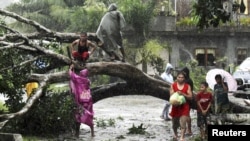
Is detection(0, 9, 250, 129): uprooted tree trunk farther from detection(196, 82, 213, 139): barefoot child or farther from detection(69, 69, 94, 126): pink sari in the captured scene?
detection(196, 82, 213, 139): barefoot child

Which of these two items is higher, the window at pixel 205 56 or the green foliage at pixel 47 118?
the green foliage at pixel 47 118

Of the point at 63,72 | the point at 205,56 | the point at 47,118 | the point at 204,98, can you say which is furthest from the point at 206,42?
the point at 47,118

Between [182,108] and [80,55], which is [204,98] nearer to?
[182,108]

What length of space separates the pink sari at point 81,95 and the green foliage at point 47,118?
167mm

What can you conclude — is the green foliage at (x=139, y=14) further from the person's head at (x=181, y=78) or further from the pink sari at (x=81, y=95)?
the person's head at (x=181, y=78)

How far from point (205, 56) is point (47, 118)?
23.3m

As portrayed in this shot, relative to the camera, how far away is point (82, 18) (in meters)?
29.4

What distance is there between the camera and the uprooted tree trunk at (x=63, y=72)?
36.8 ft

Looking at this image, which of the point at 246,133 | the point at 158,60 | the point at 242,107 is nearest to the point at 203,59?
the point at 158,60

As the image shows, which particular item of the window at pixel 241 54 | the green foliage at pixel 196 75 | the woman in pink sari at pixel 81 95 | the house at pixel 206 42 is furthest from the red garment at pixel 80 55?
the window at pixel 241 54

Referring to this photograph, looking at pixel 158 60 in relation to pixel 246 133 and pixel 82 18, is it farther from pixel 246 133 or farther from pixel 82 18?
pixel 246 133

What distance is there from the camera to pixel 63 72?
37.7 feet

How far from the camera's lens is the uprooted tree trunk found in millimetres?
11227

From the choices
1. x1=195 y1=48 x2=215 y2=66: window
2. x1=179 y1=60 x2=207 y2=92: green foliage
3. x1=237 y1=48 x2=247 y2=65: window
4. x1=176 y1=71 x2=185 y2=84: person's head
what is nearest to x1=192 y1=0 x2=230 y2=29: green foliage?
x1=176 y1=71 x2=185 y2=84: person's head
